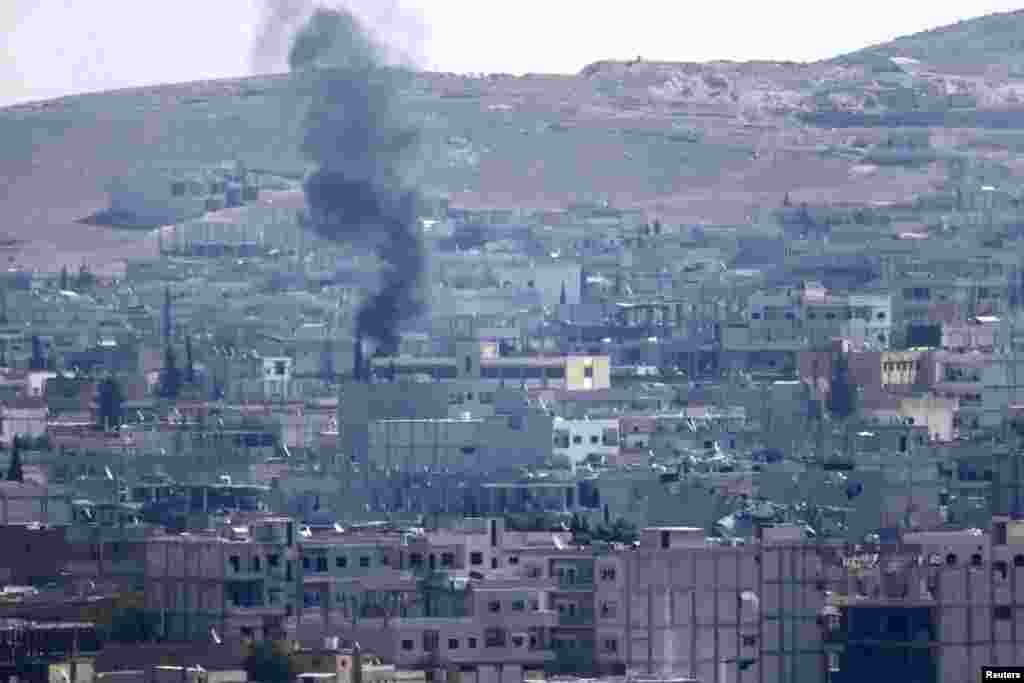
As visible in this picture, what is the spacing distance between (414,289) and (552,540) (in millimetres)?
51282

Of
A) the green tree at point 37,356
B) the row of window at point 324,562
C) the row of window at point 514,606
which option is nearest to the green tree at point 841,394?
the green tree at point 37,356

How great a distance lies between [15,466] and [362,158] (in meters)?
32.3

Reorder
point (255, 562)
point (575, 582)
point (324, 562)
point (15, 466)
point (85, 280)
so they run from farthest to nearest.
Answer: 1. point (85, 280)
2. point (15, 466)
3. point (324, 562)
4. point (255, 562)
5. point (575, 582)

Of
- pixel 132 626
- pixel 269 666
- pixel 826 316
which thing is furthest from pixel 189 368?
pixel 269 666

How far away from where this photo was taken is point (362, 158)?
409ft

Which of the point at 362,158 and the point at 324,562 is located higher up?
the point at 362,158

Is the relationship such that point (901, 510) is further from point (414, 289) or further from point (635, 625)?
point (414, 289)

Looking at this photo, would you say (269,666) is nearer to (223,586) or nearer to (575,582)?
(223,586)

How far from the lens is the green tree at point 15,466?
302ft

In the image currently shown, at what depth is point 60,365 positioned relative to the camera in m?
136

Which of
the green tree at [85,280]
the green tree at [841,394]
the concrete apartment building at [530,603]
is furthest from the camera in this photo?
the green tree at [85,280]

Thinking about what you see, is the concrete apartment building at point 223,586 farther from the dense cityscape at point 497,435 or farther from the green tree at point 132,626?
the green tree at point 132,626

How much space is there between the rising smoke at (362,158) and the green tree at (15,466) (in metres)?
21.0

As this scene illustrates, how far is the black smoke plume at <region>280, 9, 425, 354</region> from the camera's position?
121m
